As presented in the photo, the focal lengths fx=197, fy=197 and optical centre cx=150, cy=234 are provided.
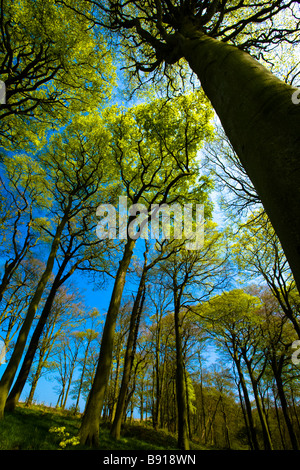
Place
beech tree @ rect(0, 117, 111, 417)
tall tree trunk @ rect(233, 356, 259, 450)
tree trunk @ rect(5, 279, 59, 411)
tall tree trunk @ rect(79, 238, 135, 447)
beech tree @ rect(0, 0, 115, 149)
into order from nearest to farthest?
tall tree trunk @ rect(79, 238, 135, 447) → beech tree @ rect(0, 0, 115, 149) → tree trunk @ rect(5, 279, 59, 411) → beech tree @ rect(0, 117, 111, 417) → tall tree trunk @ rect(233, 356, 259, 450)

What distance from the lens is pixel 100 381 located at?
4.95 m

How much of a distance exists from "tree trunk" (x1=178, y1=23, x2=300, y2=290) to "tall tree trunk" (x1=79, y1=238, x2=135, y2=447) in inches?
225

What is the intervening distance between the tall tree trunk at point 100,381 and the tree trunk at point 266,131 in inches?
225

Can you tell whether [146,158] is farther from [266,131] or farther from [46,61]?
[266,131]

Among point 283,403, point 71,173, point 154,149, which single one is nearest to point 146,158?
point 154,149

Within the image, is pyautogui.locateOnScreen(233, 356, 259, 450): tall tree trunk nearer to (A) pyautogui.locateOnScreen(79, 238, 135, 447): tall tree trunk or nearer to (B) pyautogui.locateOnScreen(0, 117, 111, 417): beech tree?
(A) pyautogui.locateOnScreen(79, 238, 135, 447): tall tree trunk

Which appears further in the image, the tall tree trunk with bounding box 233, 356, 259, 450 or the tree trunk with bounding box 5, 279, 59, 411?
the tall tree trunk with bounding box 233, 356, 259, 450

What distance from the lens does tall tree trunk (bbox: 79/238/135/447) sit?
4.22 metres

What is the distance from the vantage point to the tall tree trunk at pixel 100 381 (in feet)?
13.8

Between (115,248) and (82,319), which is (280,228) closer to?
(115,248)

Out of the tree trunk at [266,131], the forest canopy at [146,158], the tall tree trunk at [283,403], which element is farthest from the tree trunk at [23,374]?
the tall tree trunk at [283,403]

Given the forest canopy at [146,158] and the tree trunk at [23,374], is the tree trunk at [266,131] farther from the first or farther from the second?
the tree trunk at [23,374]

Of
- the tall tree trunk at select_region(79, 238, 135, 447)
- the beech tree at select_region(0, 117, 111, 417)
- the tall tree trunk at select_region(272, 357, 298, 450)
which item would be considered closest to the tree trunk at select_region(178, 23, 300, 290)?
the tall tree trunk at select_region(79, 238, 135, 447)
